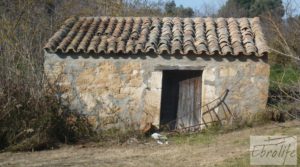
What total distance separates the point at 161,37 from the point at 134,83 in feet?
4.49

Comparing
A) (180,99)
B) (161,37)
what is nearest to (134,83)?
(180,99)

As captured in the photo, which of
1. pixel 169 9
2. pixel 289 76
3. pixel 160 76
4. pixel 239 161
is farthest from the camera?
pixel 169 9

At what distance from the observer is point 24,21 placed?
15.0 m

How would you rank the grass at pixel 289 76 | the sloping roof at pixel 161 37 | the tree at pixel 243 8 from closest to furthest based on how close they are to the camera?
the grass at pixel 289 76 < the sloping roof at pixel 161 37 < the tree at pixel 243 8

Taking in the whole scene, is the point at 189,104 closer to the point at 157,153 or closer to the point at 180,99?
the point at 180,99

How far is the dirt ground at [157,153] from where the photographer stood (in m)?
8.51

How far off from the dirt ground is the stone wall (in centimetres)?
86

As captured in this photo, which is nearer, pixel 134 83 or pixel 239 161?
pixel 239 161

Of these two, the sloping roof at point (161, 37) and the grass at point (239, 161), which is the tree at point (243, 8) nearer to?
the sloping roof at point (161, 37)

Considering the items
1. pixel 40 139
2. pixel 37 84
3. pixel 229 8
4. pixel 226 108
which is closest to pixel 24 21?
pixel 37 84

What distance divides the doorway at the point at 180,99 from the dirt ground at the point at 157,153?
78 cm

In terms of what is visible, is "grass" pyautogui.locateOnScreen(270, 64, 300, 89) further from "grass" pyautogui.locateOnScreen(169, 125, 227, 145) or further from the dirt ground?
"grass" pyautogui.locateOnScreen(169, 125, 227, 145)

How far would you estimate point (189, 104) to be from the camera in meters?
11.5

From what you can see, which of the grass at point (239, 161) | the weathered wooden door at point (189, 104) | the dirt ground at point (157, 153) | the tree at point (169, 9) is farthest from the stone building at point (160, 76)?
the tree at point (169, 9)
